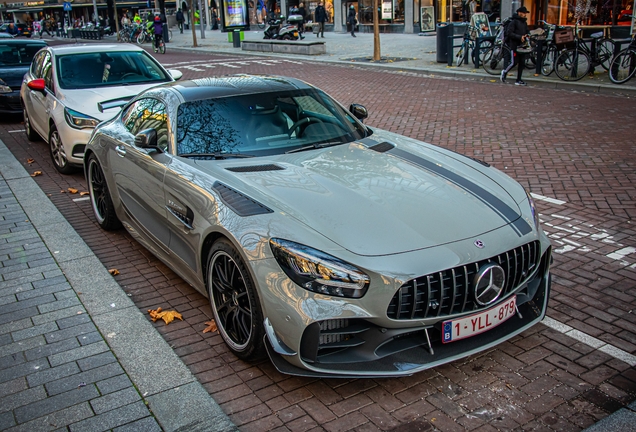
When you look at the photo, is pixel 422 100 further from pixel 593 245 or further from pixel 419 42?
pixel 419 42

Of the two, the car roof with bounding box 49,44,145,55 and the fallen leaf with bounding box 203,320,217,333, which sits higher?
the car roof with bounding box 49,44,145,55

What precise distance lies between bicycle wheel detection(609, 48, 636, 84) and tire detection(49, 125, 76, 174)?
11444mm

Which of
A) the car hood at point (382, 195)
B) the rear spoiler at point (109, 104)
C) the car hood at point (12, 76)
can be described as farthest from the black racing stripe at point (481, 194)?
the car hood at point (12, 76)

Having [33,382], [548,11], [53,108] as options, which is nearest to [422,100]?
[53,108]

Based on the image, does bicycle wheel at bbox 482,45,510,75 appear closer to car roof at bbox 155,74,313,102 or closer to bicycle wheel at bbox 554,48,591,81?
bicycle wheel at bbox 554,48,591,81

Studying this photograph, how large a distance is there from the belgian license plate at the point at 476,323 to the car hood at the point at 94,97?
6.09 m

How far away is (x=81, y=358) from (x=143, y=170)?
1600mm

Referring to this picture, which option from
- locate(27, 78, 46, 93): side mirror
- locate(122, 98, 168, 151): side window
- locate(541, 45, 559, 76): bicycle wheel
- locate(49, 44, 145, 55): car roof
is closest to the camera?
locate(122, 98, 168, 151): side window

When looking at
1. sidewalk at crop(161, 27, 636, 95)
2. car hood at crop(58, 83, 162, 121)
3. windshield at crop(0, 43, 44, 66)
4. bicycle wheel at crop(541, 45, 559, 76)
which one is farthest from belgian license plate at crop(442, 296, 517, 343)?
bicycle wheel at crop(541, 45, 559, 76)

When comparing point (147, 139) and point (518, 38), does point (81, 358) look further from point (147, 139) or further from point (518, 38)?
point (518, 38)

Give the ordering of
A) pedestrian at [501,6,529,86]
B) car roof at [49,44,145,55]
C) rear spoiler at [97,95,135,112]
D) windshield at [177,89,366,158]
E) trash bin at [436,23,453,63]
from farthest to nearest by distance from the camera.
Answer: trash bin at [436,23,453,63], pedestrian at [501,6,529,86], car roof at [49,44,145,55], rear spoiler at [97,95,135,112], windshield at [177,89,366,158]

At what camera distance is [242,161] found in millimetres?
4336

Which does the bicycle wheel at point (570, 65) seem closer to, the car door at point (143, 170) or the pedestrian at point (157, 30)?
the car door at point (143, 170)

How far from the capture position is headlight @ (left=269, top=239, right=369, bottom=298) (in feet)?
10.4
